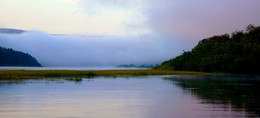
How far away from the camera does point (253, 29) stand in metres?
108

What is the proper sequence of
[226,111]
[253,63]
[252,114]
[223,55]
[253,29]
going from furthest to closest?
[253,29]
[223,55]
[253,63]
[226,111]
[252,114]

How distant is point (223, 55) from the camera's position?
313 ft

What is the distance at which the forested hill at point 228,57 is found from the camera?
8856 cm

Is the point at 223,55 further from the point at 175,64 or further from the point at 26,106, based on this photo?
the point at 26,106

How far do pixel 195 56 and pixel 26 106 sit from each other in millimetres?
94709

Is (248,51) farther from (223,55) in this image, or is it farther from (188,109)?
(188,109)

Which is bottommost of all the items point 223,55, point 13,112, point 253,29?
point 13,112

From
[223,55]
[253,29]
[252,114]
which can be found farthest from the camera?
[253,29]

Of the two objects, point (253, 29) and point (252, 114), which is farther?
point (253, 29)

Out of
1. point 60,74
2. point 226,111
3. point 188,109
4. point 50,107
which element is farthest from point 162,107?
point 60,74

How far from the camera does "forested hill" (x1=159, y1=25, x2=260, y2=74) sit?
88.6 meters

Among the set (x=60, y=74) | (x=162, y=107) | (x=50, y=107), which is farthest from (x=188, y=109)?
(x=60, y=74)

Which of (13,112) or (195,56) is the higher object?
(195,56)

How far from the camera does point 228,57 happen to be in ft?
301
